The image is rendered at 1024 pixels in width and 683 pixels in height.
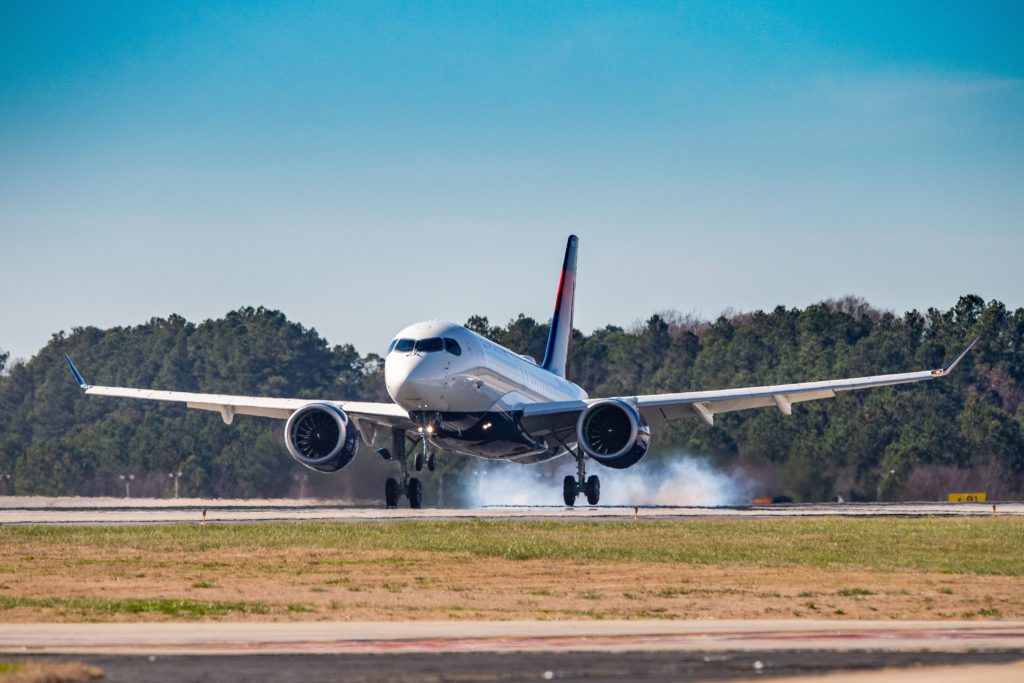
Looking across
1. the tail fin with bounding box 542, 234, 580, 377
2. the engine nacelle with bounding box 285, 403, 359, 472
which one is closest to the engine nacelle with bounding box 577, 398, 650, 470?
the engine nacelle with bounding box 285, 403, 359, 472

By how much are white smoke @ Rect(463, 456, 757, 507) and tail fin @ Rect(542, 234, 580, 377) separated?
420cm

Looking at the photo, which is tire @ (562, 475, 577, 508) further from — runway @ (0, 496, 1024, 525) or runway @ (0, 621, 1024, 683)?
runway @ (0, 621, 1024, 683)

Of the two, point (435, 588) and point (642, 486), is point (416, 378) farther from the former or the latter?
point (435, 588)

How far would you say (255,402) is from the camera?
192ft

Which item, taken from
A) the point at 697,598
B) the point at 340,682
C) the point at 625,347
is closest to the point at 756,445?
the point at 697,598

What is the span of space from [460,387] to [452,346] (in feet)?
4.41

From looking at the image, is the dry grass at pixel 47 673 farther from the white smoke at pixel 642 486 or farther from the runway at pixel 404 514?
the white smoke at pixel 642 486

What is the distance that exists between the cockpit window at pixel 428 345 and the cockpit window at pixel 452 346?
271 millimetres

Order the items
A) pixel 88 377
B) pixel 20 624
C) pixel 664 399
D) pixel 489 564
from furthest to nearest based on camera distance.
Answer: pixel 88 377 < pixel 664 399 < pixel 489 564 < pixel 20 624

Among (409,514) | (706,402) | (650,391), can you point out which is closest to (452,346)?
(409,514)

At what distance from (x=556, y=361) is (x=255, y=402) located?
15.8 m

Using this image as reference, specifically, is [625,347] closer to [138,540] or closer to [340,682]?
[138,540]

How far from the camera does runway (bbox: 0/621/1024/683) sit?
596 inches

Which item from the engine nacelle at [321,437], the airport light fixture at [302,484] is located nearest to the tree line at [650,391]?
the airport light fixture at [302,484]
